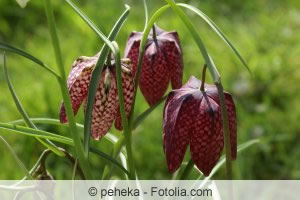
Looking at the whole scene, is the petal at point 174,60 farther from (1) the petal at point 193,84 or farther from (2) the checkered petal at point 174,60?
(1) the petal at point 193,84

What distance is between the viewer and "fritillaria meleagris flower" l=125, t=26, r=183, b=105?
1321 millimetres

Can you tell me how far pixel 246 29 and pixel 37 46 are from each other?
41.9 inches

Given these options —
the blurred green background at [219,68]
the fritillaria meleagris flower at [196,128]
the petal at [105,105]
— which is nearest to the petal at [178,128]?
the fritillaria meleagris flower at [196,128]

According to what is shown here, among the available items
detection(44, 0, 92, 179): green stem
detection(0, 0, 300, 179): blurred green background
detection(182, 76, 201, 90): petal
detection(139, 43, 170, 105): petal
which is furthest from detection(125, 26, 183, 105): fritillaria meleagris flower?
detection(0, 0, 300, 179): blurred green background

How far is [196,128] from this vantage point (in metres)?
1.12

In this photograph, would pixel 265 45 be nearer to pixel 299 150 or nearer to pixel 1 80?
pixel 299 150

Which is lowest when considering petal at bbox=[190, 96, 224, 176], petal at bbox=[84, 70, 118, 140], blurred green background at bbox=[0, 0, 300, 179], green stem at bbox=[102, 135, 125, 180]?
blurred green background at bbox=[0, 0, 300, 179]

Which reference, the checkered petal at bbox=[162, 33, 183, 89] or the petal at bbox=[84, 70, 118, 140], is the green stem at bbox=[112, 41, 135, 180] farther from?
the checkered petal at bbox=[162, 33, 183, 89]

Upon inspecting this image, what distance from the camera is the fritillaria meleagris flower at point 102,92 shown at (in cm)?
116

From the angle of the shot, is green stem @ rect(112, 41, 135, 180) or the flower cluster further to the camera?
the flower cluster

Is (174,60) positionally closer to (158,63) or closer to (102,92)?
(158,63)

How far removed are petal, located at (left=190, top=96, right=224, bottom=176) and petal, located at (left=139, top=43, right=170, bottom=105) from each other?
8.5 inches

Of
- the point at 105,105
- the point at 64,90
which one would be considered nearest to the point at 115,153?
the point at 105,105

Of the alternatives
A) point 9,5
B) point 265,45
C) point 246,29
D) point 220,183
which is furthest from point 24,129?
point 9,5
